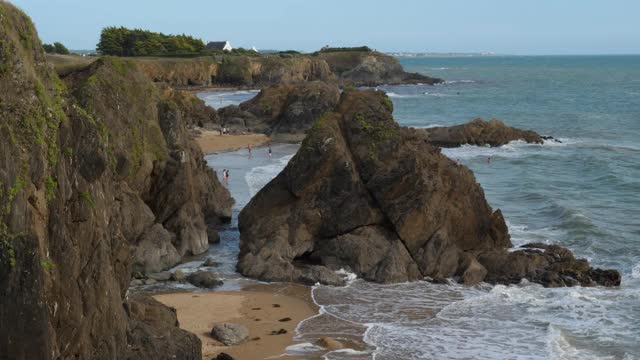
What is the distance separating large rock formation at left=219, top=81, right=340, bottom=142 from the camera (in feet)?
235

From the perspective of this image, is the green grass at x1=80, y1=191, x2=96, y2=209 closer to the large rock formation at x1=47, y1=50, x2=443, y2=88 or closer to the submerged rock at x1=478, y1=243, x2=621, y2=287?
the submerged rock at x1=478, y1=243, x2=621, y2=287

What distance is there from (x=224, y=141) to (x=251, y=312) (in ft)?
137

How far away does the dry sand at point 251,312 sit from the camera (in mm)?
22000

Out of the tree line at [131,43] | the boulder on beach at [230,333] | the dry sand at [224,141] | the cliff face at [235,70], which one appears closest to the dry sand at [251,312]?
the boulder on beach at [230,333]

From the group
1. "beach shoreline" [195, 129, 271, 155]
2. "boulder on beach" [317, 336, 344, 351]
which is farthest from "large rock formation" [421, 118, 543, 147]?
"boulder on beach" [317, 336, 344, 351]

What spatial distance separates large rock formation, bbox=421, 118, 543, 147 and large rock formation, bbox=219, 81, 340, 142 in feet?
30.3

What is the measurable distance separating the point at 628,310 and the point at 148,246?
16391 mm

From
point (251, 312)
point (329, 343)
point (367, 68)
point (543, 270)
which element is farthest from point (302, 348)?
point (367, 68)

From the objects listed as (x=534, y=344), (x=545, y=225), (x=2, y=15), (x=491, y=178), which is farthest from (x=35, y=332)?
(x=491, y=178)

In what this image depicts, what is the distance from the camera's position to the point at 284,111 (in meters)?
75.0

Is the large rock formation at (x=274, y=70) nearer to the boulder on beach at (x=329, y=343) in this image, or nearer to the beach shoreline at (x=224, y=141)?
the beach shoreline at (x=224, y=141)

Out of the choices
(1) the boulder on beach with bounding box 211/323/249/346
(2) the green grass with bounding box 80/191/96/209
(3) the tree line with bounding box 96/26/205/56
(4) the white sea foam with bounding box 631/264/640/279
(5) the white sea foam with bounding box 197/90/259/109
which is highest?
(3) the tree line with bounding box 96/26/205/56

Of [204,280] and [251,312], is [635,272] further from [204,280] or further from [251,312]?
[204,280]

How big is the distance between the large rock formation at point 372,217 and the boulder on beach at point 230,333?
577cm
